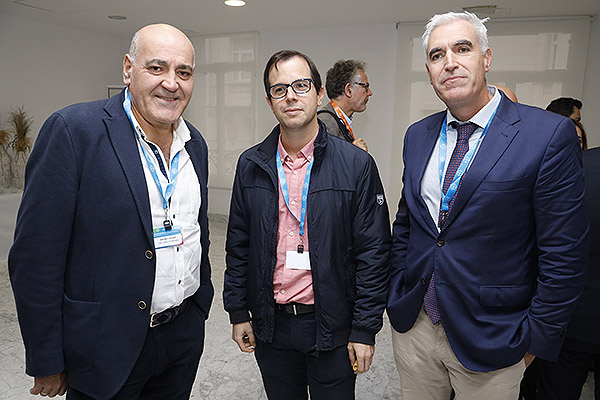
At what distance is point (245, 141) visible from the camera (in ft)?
22.2

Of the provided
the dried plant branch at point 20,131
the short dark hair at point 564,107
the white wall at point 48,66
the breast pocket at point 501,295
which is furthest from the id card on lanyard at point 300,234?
the white wall at point 48,66

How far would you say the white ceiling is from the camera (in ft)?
15.2

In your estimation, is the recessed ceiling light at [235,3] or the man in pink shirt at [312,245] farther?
the recessed ceiling light at [235,3]

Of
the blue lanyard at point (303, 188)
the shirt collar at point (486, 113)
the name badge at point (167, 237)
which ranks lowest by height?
the name badge at point (167, 237)

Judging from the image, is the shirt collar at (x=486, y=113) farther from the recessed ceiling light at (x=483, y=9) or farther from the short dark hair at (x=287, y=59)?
the recessed ceiling light at (x=483, y=9)

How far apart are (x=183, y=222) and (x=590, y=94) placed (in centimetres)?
535

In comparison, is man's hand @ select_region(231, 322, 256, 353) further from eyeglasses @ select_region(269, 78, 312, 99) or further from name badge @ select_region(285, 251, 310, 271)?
eyeglasses @ select_region(269, 78, 312, 99)

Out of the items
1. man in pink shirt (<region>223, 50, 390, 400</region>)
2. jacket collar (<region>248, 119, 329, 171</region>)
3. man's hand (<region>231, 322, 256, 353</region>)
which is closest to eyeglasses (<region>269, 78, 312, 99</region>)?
man in pink shirt (<region>223, 50, 390, 400</region>)

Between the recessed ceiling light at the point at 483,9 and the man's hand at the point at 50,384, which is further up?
the recessed ceiling light at the point at 483,9

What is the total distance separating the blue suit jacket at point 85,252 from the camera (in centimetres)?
126

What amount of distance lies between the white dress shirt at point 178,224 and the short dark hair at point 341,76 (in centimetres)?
227

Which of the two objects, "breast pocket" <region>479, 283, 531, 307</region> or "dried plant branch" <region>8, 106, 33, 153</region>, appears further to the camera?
"dried plant branch" <region>8, 106, 33, 153</region>

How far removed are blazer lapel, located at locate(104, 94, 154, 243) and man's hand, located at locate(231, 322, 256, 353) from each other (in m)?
0.61

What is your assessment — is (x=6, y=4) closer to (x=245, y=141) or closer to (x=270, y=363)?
(x=245, y=141)
